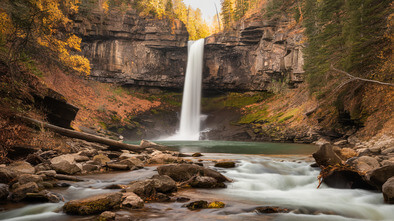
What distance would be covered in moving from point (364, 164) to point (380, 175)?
38.3 inches

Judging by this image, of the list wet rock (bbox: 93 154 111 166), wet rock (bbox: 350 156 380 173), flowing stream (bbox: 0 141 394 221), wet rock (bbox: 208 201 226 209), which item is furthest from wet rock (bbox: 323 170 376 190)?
wet rock (bbox: 93 154 111 166)

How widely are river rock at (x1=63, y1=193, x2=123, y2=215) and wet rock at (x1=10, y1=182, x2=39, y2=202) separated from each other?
979 mm

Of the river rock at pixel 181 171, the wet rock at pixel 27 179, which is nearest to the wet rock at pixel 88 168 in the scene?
the wet rock at pixel 27 179

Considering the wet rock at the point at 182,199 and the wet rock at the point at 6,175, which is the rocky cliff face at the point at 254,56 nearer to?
the wet rock at the point at 182,199

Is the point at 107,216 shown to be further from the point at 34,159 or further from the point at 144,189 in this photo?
the point at 34,159

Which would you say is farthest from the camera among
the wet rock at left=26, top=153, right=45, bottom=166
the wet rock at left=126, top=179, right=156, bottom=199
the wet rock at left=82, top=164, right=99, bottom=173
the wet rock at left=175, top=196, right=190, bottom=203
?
the wet rock at left=82, top=164, right=99, bottom=173

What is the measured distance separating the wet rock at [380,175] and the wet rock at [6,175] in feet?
26.9

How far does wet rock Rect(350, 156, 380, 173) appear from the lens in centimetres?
645

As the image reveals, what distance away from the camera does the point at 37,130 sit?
882 centimetres

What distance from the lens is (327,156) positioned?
275 inches

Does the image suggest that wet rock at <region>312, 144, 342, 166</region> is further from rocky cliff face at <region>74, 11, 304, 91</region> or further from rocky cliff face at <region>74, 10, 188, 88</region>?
rocky cliff face at <region>74, 10, 188, 88</region>

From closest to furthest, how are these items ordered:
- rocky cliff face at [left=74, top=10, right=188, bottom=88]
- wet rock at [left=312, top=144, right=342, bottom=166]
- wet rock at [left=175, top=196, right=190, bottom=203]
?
wet rock at [left=175, top=196, right=190, bottom=203] < wet rock at [left=312, top=144, right=342, bottom=166] < rocky cliff face at [left=74, top=10, right=188, bottom=88]

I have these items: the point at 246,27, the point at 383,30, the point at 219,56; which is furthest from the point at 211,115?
the point at 383,30

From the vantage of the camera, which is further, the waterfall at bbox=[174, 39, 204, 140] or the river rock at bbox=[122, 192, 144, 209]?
the waterfall at bbox=[174, 39, 204, 140]
